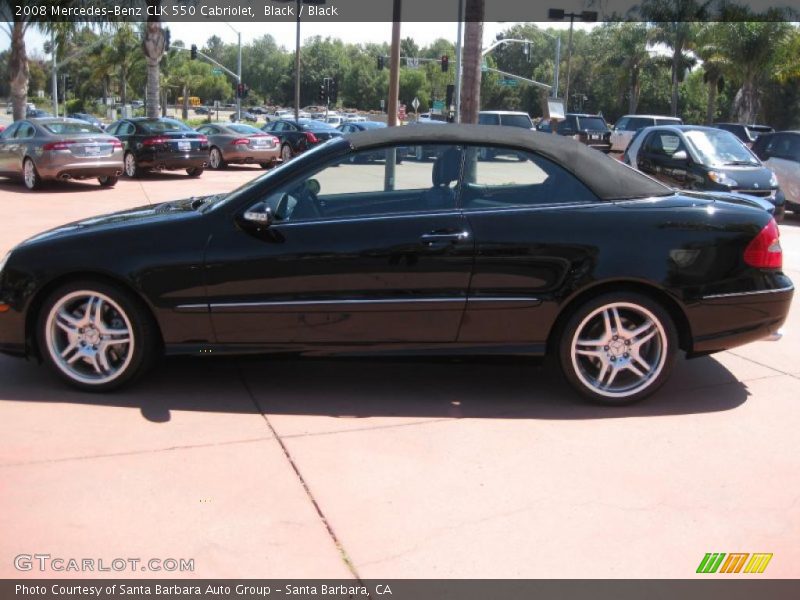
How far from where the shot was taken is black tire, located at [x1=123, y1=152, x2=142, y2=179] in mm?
19781

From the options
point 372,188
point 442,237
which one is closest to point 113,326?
point 372,188

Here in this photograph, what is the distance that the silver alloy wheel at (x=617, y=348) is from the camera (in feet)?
15.6

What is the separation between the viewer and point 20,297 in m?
4.86

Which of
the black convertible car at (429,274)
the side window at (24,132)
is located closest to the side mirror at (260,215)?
the black convertible car at (429,274)

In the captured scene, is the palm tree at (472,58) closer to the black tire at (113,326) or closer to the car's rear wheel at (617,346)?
the car's rear wheel at (617,346)

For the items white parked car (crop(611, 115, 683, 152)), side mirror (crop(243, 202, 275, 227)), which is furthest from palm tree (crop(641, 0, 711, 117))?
side mirror (crop(243, 202, 275, 227))

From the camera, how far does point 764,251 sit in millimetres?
4844

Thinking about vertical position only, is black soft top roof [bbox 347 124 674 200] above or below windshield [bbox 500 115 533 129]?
below

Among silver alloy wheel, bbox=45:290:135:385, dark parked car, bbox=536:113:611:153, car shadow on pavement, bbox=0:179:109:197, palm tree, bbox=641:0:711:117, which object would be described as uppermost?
palm tree, bbox=641:0:711:117

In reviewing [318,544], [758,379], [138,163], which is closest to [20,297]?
[318,544]

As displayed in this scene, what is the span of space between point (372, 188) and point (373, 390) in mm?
1190
